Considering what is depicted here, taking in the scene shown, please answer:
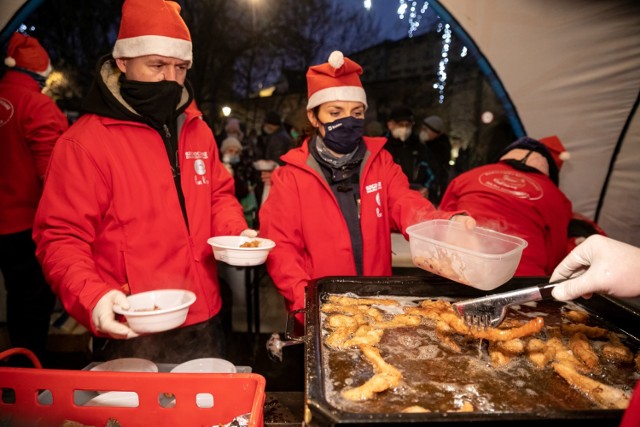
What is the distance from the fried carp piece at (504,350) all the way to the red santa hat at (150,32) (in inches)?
88.1

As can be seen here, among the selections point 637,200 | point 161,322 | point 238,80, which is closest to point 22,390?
point 161,322

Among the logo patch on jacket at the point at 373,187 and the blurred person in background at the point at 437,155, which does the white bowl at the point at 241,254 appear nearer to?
the logo patch on jacket at the point at 373,187

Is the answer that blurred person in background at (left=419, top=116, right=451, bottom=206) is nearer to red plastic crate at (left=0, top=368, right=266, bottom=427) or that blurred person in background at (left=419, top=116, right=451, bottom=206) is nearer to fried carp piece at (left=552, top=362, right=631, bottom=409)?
fried carp piece at (left=552, top=362, right=631, bottom=409)

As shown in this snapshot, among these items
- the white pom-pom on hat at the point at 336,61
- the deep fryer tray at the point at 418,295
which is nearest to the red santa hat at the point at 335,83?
the white pom-pom on hat at the point at 336,61

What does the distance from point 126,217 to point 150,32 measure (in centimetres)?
106

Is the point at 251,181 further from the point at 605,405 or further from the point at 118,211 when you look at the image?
the point at 605,405

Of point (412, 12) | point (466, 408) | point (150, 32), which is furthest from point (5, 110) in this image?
point (412, 12)

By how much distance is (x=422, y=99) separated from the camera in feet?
24.6

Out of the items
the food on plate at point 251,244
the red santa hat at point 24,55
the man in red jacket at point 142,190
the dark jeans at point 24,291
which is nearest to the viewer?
the man in red jacket at point 142,190

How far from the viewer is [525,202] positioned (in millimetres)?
2920

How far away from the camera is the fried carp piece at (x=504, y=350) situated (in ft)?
4.58

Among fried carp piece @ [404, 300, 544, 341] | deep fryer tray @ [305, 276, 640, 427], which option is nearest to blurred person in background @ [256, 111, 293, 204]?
deep fryer tray @ [305, 276, 640, 427]

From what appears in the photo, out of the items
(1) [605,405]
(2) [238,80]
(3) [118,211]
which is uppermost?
(2) [238,80]

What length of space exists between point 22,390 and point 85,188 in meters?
0.99
